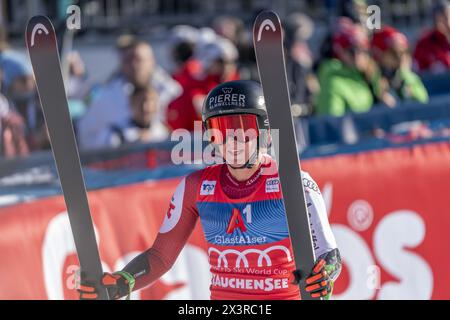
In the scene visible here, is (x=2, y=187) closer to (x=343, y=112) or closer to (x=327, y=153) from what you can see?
(x=327, y=153)

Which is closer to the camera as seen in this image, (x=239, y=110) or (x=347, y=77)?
(x=239, y=110)

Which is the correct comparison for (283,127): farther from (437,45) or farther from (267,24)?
(437,45)

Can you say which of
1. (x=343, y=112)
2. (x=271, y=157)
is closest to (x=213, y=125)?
(x=271, y=157)

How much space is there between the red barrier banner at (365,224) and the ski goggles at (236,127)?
1646mm

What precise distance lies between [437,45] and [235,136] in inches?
237

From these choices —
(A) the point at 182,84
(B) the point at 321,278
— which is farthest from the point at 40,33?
(A) the point at 182,84

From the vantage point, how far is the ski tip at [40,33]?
14.7 ft

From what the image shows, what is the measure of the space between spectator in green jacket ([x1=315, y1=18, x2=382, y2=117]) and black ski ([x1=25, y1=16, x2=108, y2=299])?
4.10 meters

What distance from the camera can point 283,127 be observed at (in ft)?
14.7

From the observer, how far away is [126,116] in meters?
8.06

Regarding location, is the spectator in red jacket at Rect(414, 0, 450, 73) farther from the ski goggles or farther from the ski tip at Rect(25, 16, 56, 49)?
the ski tip at Rect(25, 16, 56, 49)

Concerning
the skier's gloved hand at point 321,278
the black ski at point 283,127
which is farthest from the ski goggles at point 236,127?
the skier's gloved hand at point 321,278

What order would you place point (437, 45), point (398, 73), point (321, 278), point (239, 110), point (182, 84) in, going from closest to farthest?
point (321, 278) → point (239, 110) → point (182, 84) → point (398, 73) → point (437, 45)

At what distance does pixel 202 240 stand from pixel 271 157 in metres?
1.73
